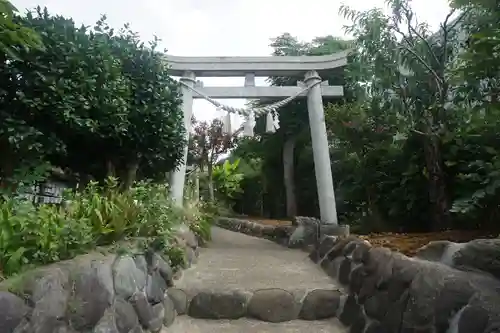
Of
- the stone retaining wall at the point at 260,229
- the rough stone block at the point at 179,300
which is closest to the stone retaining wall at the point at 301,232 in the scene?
the stone retaining wall at the point at 260,229

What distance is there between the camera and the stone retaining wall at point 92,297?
171cm

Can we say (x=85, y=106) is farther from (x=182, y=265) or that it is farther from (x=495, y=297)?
(x=495, y=297)

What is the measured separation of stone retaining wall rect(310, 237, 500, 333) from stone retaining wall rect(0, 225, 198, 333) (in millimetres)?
1655

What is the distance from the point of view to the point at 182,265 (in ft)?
14.2

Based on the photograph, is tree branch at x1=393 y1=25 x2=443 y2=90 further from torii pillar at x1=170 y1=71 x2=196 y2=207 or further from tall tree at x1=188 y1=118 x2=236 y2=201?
tall tree at x1=188 y1=118 x2=236 y2=201

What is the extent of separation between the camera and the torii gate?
21.1ft

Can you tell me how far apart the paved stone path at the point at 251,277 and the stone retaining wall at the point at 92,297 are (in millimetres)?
322

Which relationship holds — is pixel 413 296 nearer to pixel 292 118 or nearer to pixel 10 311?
pixel 10 311

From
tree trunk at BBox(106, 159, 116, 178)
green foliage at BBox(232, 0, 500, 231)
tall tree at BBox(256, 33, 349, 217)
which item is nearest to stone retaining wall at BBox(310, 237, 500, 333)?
green foliage at BBox(232, 0, 500, 231)

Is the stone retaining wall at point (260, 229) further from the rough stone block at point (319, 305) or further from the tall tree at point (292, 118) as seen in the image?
the rough stone block at point (319, 305)

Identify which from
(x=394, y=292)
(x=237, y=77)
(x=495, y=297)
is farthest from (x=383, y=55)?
(x=495, y=297)

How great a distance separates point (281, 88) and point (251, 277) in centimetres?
386

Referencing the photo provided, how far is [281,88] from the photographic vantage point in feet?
22.6

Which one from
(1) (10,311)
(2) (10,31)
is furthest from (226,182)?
(1) (10,311)
